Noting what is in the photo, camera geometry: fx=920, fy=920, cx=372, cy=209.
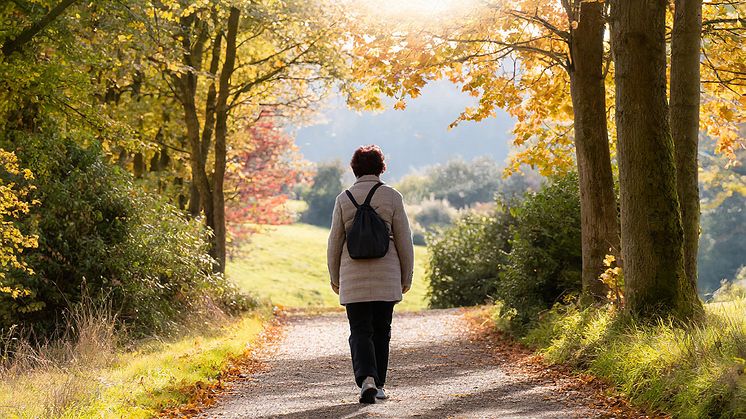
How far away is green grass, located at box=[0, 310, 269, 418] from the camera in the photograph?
22.9 feet

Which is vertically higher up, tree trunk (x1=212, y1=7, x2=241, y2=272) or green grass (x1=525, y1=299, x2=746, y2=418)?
tree trunk (x1=212, y1=7, x2=241, y2=272)

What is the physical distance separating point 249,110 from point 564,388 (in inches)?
772

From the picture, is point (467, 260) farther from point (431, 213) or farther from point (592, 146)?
point (431, 213)

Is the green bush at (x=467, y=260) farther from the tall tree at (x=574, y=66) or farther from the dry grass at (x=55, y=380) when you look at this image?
the dry grass at (x=55, y=380)

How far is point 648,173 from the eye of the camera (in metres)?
9.14

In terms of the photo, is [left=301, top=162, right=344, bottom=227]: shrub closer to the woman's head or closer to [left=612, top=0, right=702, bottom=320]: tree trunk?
[left=612, top=0, right=702, bottom=320]: tree trunk

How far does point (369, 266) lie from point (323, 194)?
79.2m

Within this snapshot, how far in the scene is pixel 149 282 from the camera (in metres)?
13.9

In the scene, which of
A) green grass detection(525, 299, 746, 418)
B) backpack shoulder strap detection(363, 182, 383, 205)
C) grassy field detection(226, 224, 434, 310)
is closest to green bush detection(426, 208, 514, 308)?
grassy field detection(226, 224, 434, 310)

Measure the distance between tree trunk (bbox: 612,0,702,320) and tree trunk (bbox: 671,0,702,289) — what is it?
109cm

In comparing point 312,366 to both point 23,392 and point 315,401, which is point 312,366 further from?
point 23,392

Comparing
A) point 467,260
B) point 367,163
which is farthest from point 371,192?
point 467,260

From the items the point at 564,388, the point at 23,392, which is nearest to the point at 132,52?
the point at 23,392

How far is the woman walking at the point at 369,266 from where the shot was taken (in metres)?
7.81
